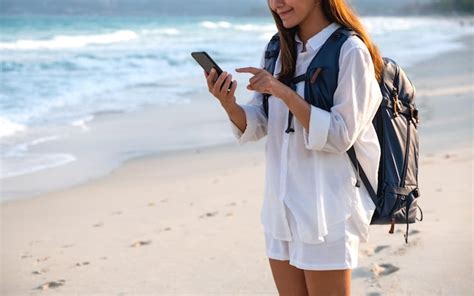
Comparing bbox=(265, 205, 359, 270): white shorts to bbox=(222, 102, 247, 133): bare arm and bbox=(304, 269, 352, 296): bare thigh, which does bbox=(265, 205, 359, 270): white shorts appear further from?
bbox=(222, 102, 247, 133): bare arm

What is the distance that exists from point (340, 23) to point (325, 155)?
1.39 feet

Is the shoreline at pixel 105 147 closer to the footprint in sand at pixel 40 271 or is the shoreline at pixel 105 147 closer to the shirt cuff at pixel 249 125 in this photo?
the footprint in sand at pixel 40 271

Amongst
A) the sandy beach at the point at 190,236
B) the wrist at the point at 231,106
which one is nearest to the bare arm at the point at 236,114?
the wrist at the point at 231,106

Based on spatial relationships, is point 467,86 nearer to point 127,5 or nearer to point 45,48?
point 45,48

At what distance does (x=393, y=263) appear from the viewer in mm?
4930

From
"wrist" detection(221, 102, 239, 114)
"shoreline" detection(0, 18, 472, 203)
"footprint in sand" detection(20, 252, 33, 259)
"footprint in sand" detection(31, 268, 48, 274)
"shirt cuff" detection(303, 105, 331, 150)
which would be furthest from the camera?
"shoreline" detection(0, 18, 472, 203)

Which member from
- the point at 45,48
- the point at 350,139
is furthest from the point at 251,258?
the point at 45,48

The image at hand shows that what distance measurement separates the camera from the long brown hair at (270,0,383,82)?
2633 mm

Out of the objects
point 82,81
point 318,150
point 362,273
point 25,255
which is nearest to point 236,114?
point 318,150

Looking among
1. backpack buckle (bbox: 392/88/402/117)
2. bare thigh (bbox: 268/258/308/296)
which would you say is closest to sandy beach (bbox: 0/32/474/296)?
bare thigh (bbox: 268/258/308/296)

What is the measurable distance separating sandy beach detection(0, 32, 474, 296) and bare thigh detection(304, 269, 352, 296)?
75.7 inches

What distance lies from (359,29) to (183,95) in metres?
12.0

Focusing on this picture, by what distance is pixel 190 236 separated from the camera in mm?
5723

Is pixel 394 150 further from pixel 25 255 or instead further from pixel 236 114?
pixel 25 255
